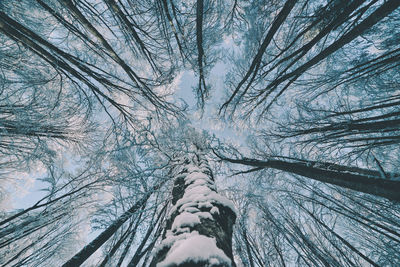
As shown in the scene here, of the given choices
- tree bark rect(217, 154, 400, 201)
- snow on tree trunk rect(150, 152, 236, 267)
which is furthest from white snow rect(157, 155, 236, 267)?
tree bark rect(217, 154, 400, 201)

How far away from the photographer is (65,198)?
3.19 m

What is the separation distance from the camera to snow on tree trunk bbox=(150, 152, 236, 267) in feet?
2.70

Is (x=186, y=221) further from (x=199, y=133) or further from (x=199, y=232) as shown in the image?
(x=199, y=133)

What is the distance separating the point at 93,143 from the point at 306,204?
6938 mm

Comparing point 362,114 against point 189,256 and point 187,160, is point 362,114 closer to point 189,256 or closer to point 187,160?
point 187,160

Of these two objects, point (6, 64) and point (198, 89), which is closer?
point (6, 64)

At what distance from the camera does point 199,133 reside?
14.2 feet

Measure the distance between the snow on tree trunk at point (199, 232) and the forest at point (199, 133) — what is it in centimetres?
1

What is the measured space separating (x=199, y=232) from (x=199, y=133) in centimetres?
334

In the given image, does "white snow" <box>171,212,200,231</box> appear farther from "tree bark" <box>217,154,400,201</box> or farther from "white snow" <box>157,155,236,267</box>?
"tree bark" <box>217,154,400,201</box>

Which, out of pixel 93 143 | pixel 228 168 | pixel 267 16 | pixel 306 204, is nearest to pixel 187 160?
pixel 228 168

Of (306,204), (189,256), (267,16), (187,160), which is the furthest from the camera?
(306,204)

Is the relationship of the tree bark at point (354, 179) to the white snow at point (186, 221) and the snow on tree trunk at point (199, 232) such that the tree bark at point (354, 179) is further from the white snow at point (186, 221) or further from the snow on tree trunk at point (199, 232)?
the white snow at point (186, 221)

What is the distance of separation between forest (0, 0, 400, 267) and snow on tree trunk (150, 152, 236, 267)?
0.04 ft
